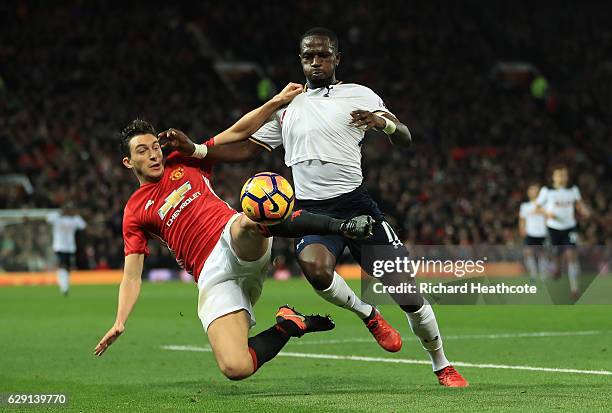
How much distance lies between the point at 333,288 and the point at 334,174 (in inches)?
34.7

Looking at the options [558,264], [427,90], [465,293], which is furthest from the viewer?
[427,90]

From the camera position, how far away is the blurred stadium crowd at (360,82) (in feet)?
96.6

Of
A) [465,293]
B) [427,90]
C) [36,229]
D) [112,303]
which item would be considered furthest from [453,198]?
[465,293]

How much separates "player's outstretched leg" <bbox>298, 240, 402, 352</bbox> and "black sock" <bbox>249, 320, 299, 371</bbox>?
1.65 ft

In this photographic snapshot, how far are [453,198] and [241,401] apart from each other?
24.3m

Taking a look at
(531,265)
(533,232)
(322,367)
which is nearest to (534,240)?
(533,232)

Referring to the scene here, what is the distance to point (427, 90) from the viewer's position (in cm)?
3825

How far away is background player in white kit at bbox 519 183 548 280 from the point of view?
860 inches

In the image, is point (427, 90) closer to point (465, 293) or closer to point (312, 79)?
point (465, 293)

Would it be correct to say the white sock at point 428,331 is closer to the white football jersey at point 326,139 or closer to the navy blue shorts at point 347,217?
the navy blue shorts at point 347,217

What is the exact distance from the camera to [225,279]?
7785 mm

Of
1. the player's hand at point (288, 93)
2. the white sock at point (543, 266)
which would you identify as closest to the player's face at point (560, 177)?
the white sock at point (543, 266)

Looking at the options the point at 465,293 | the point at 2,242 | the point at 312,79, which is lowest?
the point at 2,242

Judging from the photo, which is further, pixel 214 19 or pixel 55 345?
pixel 214 19
